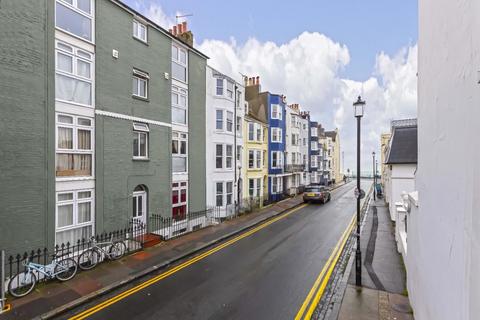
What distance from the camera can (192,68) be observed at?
17.6m

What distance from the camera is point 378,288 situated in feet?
28.3

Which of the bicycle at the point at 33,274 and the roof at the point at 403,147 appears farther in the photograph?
the roof at the point at 403,147

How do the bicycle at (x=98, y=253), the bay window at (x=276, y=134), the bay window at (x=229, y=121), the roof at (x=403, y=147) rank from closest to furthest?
the bicycle at (x=98, y=253) < the roof at (x=403, y=147) < the bay window at (x=229, y=121) < the bay window at (x=276, y=134)

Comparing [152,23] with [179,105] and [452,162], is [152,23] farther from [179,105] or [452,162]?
[452,162]

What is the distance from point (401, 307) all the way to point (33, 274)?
11366 millimetres

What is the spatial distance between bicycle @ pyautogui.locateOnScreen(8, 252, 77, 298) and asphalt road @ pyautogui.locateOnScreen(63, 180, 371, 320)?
2.21 meters

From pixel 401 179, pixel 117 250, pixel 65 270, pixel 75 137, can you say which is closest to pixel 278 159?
pixel 401 179

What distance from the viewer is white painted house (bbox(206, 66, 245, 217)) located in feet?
64.3

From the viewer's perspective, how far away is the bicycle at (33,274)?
833 centimetres

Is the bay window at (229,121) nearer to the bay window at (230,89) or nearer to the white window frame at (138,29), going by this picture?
the bay window at (230,89)

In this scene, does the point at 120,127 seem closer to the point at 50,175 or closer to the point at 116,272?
the point at 50,175

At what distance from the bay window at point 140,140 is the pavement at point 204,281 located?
189 inches

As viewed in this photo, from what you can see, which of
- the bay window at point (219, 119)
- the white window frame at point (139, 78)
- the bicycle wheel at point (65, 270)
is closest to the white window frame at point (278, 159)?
the bay window at point (219, 119)

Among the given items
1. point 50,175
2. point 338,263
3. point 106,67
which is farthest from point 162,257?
point 106,67
